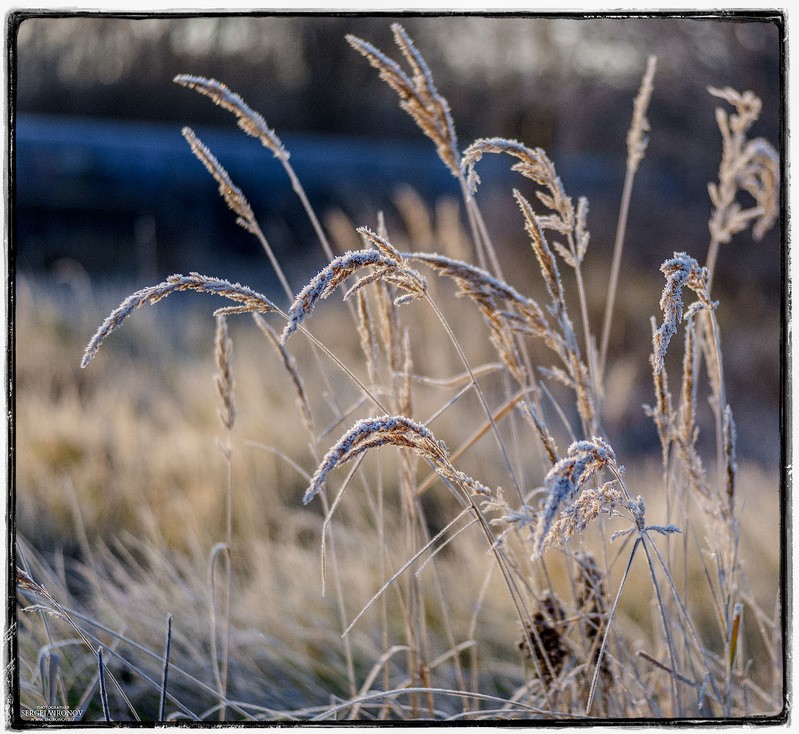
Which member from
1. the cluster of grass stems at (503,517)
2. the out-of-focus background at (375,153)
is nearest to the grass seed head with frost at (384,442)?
the cluster of grass stems at (503,517)

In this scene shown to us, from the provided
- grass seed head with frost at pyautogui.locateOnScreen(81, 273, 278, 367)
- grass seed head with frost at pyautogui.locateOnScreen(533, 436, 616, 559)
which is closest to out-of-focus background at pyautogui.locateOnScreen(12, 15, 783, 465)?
grass seed head with frost at pyautogui.locateOnScreen(81, 273, 278, 367)

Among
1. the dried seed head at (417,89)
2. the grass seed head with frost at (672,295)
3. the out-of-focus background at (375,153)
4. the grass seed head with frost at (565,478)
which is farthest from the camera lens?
the out-of-focus background at (375,153)

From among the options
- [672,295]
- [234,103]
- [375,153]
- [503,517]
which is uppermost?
[375,153]

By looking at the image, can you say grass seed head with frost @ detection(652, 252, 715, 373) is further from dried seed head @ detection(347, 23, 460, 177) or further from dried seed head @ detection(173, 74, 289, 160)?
dried seed head @ detection(173, 74, 289, 160)

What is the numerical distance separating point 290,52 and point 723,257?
105 inches

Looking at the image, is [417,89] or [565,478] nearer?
[565,478]

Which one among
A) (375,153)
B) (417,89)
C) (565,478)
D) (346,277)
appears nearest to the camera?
(565,478)

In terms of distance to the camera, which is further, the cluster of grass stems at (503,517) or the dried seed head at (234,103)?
the dried seed head at (234,103)

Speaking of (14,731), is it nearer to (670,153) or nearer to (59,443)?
(59,443)

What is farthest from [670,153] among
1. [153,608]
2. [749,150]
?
[153,608]

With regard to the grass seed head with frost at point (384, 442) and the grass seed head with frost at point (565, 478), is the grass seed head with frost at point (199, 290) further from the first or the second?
the grass seed head with frost at point (565, 478)

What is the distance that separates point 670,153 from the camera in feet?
13.1

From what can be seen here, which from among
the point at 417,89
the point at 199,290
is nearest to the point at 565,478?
the point at 199,290

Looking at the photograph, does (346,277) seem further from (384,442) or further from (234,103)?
(234,103)
